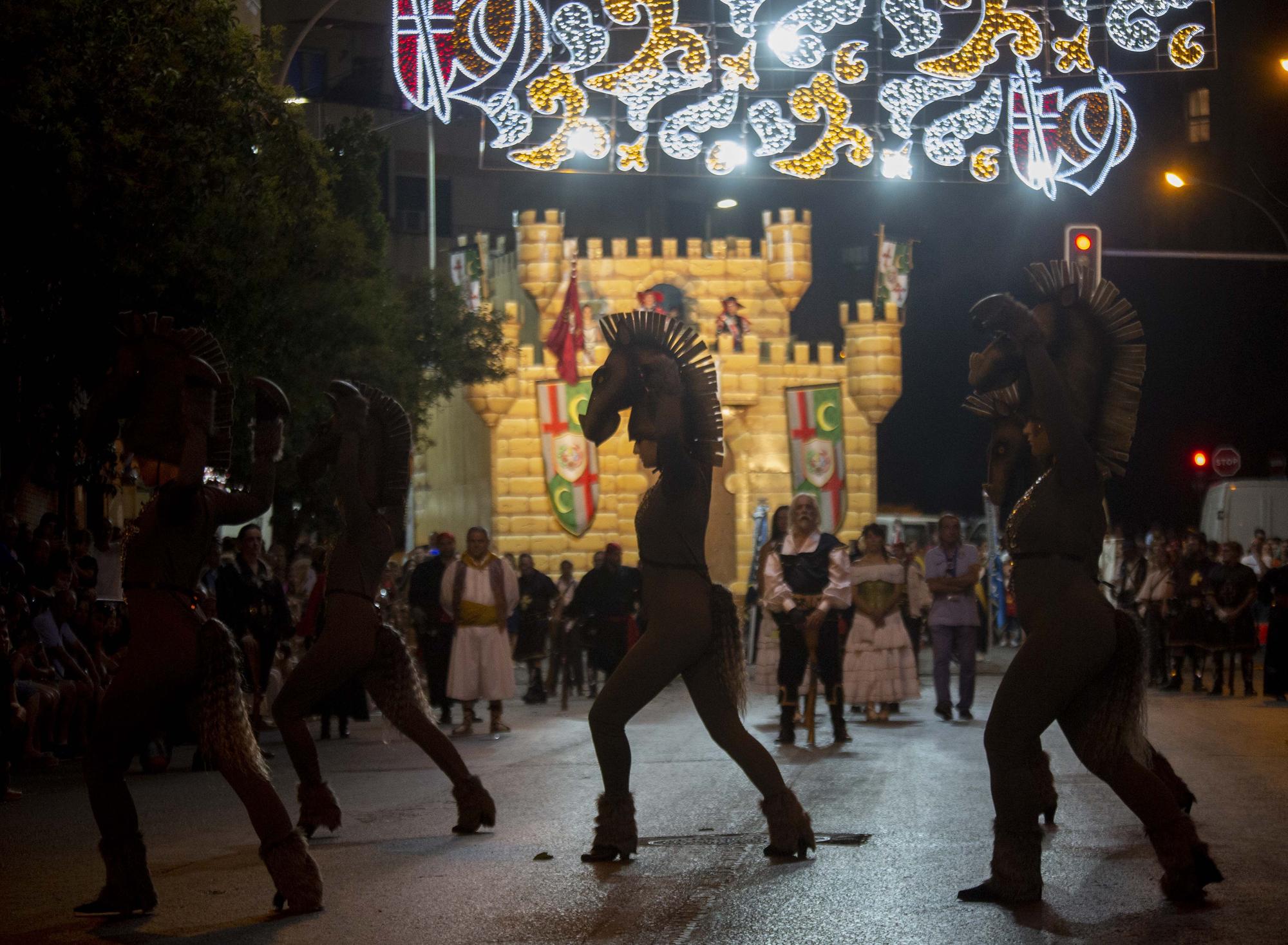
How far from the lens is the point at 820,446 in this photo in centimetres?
3903

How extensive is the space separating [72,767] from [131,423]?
709 cm

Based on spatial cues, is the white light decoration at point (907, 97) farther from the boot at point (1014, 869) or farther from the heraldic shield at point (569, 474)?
the boot at point (1014, 869)

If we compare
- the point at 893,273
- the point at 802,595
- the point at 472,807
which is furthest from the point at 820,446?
the point at 472,807

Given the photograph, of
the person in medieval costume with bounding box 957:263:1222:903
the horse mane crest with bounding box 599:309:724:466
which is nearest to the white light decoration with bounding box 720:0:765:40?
the horse mane crest with bounding box 599:309:724:466

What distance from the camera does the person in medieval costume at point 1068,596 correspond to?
21.0 feet

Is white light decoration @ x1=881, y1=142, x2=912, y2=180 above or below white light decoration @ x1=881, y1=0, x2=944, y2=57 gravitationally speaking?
below

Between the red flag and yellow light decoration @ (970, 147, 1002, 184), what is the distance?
9.80 meters

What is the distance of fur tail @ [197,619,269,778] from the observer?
21.5ft

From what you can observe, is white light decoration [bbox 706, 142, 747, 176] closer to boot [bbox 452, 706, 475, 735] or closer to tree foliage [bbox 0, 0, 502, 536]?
tree foliage [bbox 0, 0, 502, 536]

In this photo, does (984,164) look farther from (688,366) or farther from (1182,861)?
(1182,861)

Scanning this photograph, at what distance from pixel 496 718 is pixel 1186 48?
58.1 ft

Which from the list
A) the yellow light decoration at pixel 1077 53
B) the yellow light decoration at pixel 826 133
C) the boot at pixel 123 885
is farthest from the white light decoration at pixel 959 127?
the boot at pixel 123 885

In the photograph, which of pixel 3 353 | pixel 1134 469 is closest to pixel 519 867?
pixel 3 353

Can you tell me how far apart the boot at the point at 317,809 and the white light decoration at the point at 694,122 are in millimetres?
21277
